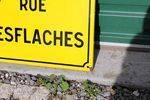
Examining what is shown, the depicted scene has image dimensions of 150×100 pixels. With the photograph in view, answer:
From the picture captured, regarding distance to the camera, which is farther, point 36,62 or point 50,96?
point 36,62

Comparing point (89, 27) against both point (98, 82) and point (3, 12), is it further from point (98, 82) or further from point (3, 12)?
point (3, 12)

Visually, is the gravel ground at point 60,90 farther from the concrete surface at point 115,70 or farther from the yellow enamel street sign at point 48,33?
the yellow enamel street sign at point 48,33

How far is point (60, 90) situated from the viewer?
13.3 ft

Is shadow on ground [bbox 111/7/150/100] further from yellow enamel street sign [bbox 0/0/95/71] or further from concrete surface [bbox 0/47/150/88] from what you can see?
yellow enamel street sign [bbox 0/0/95/71]

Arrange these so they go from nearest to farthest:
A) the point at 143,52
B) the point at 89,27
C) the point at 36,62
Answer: the point at 89,27 → the point at 36,62 → the point at 143,52

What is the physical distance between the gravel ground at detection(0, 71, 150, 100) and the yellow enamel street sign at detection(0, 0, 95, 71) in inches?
6.5

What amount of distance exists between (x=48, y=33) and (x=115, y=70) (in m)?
0.76

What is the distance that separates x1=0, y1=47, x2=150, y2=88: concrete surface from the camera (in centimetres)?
414

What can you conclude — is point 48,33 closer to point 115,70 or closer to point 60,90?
point 60,90

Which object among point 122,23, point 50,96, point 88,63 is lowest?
point 50,96

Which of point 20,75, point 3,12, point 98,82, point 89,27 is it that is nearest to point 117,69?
point 98,82

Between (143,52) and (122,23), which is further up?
(122,23)

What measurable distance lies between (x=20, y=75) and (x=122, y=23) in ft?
3.87

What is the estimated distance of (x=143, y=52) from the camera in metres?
4.58
